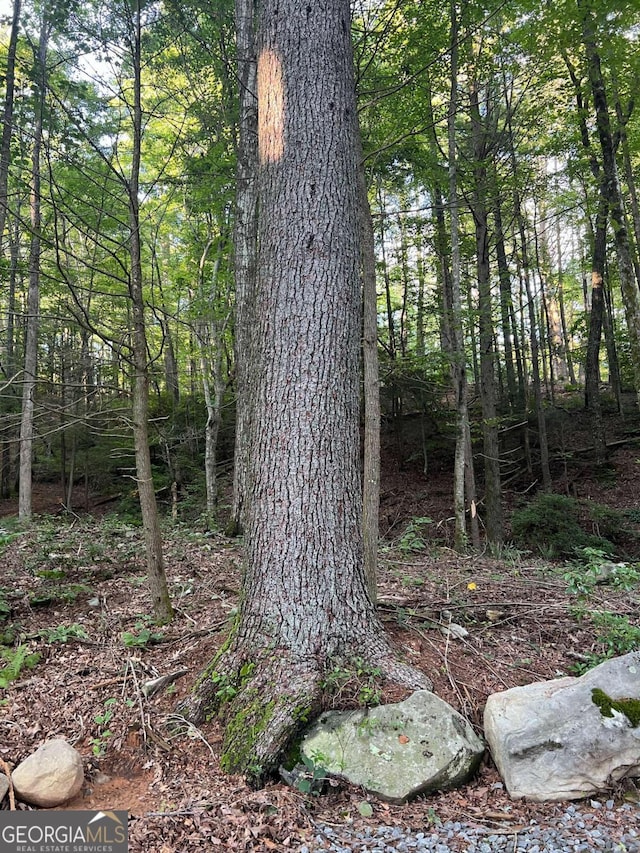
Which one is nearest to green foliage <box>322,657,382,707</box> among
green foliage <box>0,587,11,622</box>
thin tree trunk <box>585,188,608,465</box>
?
green foliage <box>0,587,11,622</box>

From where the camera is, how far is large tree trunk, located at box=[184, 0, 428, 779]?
269cm

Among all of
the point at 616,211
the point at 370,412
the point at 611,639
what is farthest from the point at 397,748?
the point at 616,211

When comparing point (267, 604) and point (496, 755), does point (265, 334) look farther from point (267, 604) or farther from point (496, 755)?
point (496, 755)

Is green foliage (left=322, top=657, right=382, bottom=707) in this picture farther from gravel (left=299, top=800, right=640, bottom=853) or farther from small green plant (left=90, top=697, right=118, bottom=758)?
small green plant (left=90, top=697, right=118, bottom=758)

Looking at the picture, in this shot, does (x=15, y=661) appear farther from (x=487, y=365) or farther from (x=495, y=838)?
(x=487, y=365)

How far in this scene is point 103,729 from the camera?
2705mm

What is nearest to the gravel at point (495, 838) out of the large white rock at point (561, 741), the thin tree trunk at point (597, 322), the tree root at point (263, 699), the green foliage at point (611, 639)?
the large white rock at point (561, 741)

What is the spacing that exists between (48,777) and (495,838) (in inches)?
78.4

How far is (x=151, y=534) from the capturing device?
3678 mm

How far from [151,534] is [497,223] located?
10353mm

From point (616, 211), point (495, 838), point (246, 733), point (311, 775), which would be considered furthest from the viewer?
point (616, 211)

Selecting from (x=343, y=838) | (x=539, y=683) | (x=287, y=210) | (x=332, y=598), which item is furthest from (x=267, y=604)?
(x=287, y=210)

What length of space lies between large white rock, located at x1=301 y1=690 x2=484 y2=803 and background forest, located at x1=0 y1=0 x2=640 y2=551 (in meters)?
1.95

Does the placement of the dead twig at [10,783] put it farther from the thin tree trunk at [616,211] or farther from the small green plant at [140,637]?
the thin tree trunk at [616,211]
